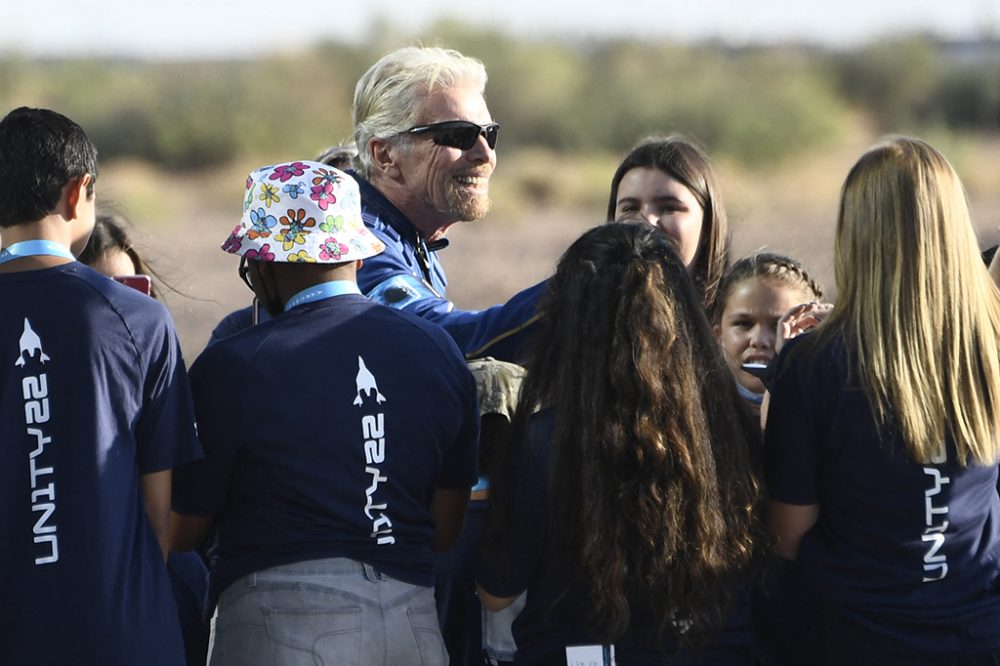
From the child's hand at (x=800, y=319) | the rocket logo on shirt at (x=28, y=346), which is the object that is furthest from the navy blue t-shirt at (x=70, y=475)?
the child's hand at (x=800, y=319)

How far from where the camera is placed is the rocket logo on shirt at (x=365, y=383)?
2.85 metres

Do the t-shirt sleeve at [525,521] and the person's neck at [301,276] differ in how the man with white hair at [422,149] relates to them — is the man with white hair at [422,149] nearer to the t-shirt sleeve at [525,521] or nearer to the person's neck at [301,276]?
the person's neck at [301,276]

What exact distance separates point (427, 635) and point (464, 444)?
0.45m

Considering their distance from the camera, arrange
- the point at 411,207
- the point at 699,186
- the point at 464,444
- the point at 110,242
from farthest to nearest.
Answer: the point at 110,242 < the point at 411,207 < the point at 699,186 < the point at 464,444

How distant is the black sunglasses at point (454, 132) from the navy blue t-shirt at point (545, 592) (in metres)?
1.48

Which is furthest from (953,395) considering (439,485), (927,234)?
(439,485)

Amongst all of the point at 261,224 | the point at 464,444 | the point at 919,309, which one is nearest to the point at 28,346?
the point at 261,224

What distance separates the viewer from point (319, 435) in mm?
2826

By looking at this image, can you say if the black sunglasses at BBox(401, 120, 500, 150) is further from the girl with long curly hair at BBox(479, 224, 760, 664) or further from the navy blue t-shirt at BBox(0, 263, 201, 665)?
the navy blue t-shirt at BBox(0, 263, 201, 665)

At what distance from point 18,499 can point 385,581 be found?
2.63ft

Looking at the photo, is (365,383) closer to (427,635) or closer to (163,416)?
(163,416)

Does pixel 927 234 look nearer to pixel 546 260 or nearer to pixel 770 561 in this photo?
pixel 770 561

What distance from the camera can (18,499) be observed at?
2.67 metres

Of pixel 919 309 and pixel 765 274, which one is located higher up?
pixel 765 274
